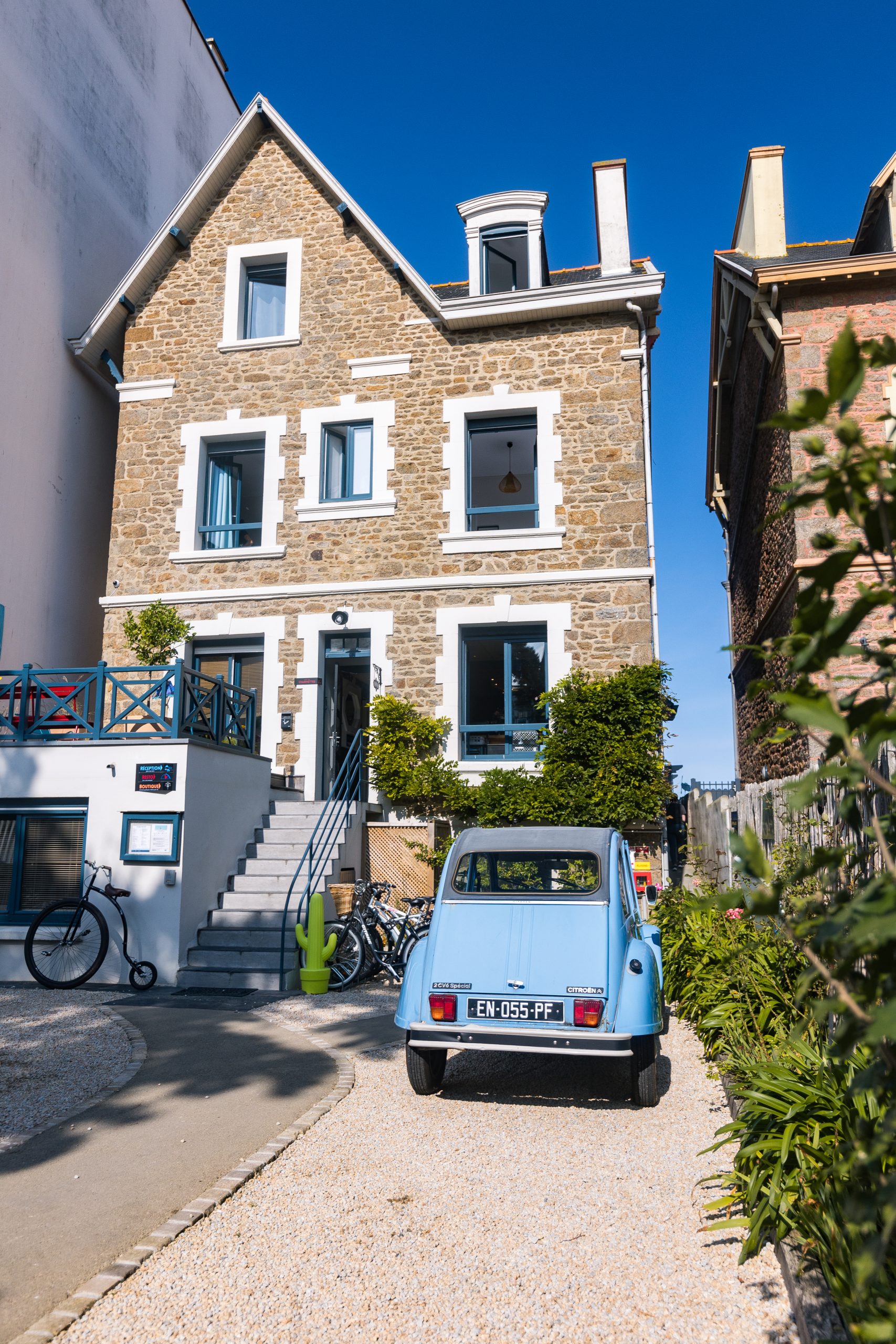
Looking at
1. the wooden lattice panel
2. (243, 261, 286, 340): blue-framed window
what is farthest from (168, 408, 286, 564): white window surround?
the wooden lattice panel

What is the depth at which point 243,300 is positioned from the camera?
51.6 feet

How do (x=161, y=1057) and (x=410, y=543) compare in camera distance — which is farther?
(x=410, y=543)

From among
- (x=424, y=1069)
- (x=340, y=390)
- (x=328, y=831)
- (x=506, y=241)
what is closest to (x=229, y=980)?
(x=328, y=831)

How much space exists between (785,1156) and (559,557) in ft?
35.0

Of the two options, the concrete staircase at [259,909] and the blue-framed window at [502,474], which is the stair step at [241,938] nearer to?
the concrete staircase at [259,909]

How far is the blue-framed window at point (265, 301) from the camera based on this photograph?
1564 cm

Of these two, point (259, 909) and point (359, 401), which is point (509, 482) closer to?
point (359, 401)

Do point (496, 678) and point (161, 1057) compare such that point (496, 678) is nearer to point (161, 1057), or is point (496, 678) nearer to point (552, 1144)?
point (161, 1057)

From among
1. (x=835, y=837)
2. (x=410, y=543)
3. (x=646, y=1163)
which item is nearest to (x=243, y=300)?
(x=410, y=543)

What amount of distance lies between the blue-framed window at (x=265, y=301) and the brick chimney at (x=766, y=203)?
7.31 m

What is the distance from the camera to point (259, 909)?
10719mm

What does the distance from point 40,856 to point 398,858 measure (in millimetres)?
4500

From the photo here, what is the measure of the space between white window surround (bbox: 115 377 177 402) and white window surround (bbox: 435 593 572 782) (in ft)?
19.1

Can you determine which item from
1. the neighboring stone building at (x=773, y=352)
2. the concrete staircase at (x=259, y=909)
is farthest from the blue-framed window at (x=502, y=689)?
the neighboring stone building at (x=773, y=352)
